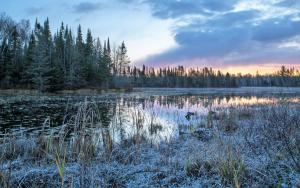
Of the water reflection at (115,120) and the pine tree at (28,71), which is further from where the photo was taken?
the pine tree at (28,71)

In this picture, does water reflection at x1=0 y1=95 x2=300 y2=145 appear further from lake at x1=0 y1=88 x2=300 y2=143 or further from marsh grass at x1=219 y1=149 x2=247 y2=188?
marsh grass at x1=219 y1=149 x2=247 y2=188

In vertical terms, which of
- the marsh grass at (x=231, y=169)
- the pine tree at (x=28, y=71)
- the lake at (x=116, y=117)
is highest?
the pine tree at (x=28, y=71)

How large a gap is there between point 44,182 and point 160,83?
338ft

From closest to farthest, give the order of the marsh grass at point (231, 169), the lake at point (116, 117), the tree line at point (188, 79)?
the marsh grass at point (231, 169) < the lake at point (116, 117) < the tree line at point (188, 79)

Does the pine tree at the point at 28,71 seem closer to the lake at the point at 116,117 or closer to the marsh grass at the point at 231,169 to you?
the lake at the point at 116,117

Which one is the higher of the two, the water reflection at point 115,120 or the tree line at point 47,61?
the tree line at point 47,61

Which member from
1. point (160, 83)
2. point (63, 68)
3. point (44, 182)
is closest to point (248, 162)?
point (44, 182)

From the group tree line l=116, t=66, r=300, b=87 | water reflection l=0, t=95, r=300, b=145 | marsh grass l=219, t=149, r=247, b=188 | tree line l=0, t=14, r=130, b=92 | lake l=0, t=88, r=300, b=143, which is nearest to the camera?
marsh grass l=219, t=149, r=247, b=188

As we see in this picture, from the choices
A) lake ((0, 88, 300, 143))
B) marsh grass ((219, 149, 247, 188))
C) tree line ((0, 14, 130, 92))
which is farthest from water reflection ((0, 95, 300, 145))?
tree line ((0, 14, 130, 92))

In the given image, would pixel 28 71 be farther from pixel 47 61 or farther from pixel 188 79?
pixel 188 79

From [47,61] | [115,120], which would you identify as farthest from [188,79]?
[115,120]

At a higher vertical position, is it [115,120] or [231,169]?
[231,169]

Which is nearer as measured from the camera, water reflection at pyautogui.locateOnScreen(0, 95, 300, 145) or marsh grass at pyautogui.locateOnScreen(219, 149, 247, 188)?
marsh grass at pyautogui.locateOnScreen(219, 149, 247, 188)

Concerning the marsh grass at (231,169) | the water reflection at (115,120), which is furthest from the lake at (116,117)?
the marsh grass at (231,169)
